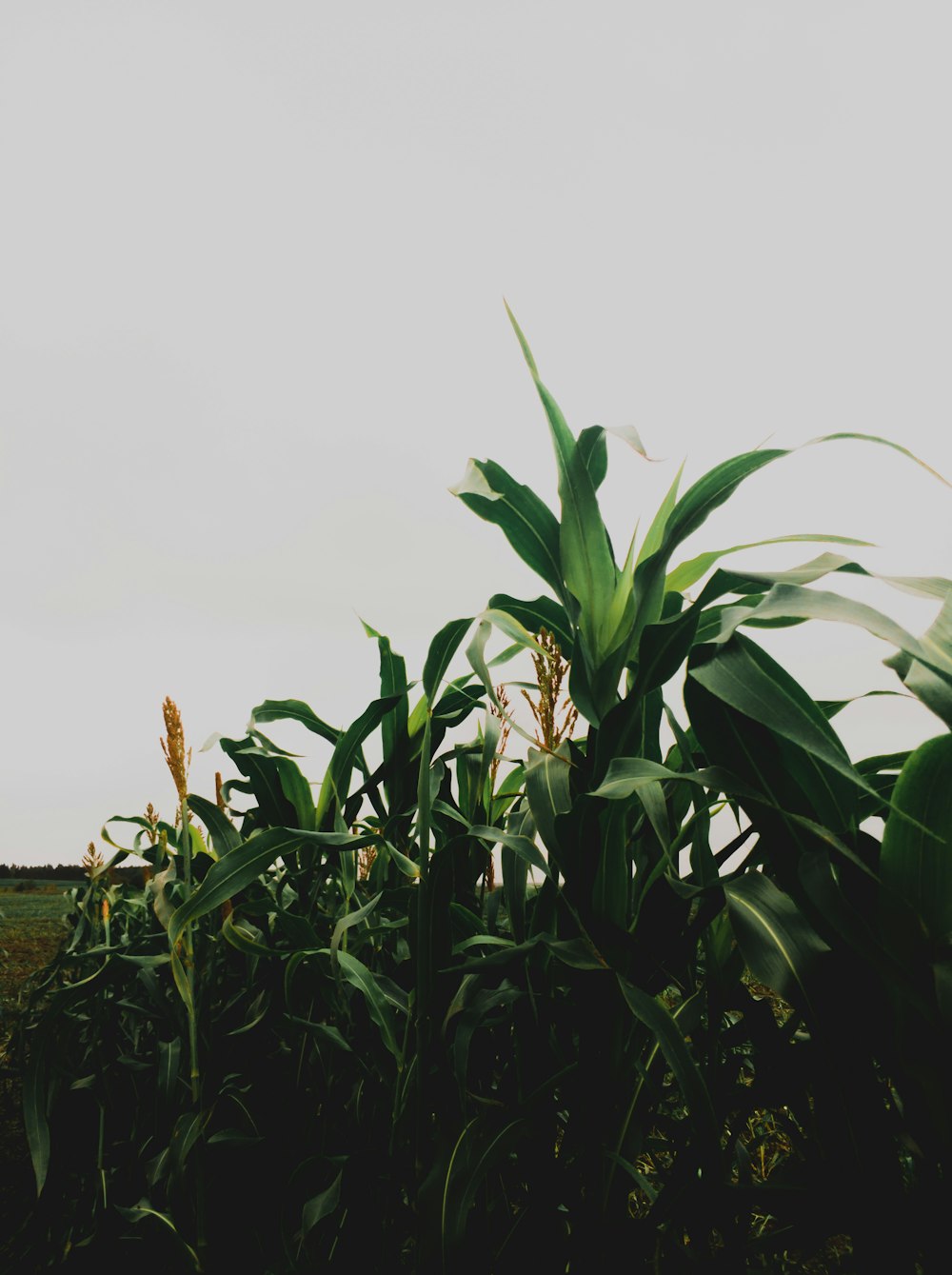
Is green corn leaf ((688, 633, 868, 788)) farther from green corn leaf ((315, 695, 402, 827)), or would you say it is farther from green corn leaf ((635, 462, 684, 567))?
green corn leaf ((315, 695, 402, 827))

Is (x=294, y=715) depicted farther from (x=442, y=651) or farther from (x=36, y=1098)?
(x=36, y=1098)

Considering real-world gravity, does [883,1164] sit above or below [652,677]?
below

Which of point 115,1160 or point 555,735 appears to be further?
point 115,1160

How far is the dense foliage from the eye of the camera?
71 cm

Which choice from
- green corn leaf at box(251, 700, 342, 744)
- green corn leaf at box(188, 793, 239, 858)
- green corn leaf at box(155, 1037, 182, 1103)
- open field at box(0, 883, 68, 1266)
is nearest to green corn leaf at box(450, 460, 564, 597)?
green corn leaf at box(251, 700, 342, 744)

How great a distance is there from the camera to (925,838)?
26.6 inches

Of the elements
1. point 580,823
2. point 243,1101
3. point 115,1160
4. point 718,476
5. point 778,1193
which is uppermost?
point 718,476

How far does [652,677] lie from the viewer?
0.86 m

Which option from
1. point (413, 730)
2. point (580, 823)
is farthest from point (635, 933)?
point (413, 730)

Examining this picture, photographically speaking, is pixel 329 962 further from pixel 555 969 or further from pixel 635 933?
pixel 635 933

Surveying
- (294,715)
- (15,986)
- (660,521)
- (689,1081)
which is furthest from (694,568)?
(15,986)

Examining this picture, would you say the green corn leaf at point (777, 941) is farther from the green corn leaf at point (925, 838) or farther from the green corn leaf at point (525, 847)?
the green corn leaf at point (525, 847)

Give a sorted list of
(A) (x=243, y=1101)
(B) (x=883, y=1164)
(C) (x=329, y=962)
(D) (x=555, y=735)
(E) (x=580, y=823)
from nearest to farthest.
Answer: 1. (B) (x=883, y=1164)
2. (E) (x=580, y=823)
3. (D) (x=555, y=735)
4. (C) (x=329, y=962)
5. (A) (x=243, y=1101)

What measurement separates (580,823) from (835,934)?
247 mm
